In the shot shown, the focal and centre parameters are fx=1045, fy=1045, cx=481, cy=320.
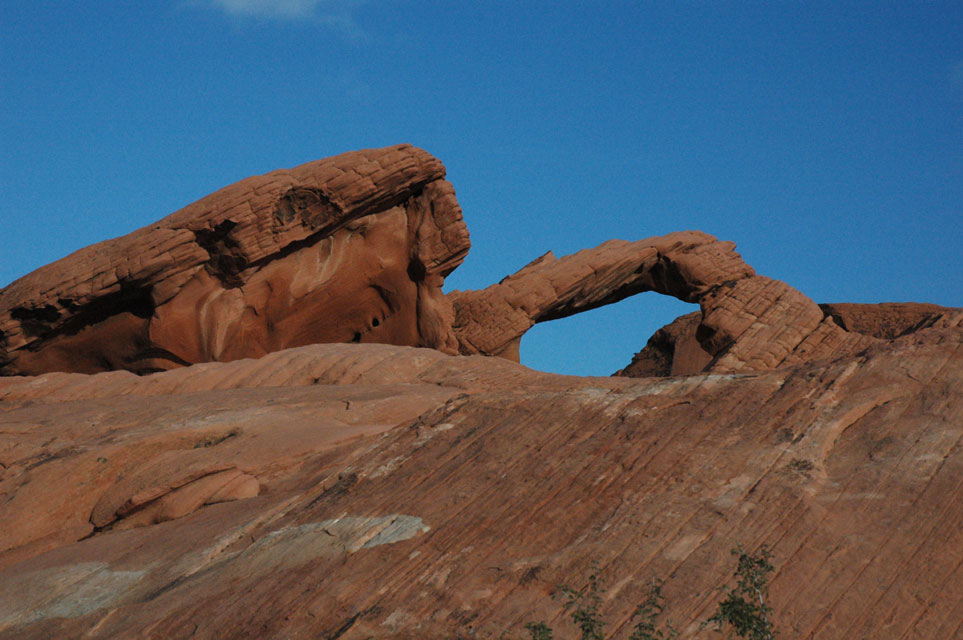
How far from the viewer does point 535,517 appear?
7.02 m

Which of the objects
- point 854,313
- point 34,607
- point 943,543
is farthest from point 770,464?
point 854,313

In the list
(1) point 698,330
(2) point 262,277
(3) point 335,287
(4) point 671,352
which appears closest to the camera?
(2) point 262,277

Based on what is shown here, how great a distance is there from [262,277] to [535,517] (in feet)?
49.3

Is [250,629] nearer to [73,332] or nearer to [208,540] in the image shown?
[208,540]

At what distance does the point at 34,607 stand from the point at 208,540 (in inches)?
54.0

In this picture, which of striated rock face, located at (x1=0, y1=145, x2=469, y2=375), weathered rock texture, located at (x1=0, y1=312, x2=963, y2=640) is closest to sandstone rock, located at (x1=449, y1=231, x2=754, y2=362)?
striated rock face, located at (x1=0, y1=145, x2=469, y2=375)

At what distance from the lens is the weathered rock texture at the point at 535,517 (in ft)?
19.5

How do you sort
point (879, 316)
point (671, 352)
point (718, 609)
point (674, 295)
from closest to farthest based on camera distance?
point (718, 609) → point (674, 295) → point (879, 316) → point (671, 352)

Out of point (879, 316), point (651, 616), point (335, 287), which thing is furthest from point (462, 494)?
point (879, 316)

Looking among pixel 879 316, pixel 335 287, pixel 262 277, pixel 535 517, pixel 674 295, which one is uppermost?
pixel 879 316

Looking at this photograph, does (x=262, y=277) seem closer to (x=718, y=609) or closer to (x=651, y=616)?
(x=651, y=616)

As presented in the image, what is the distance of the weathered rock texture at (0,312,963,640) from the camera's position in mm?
5949

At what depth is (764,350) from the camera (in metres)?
20.8

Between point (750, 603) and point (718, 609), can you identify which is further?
point (718, 609)
